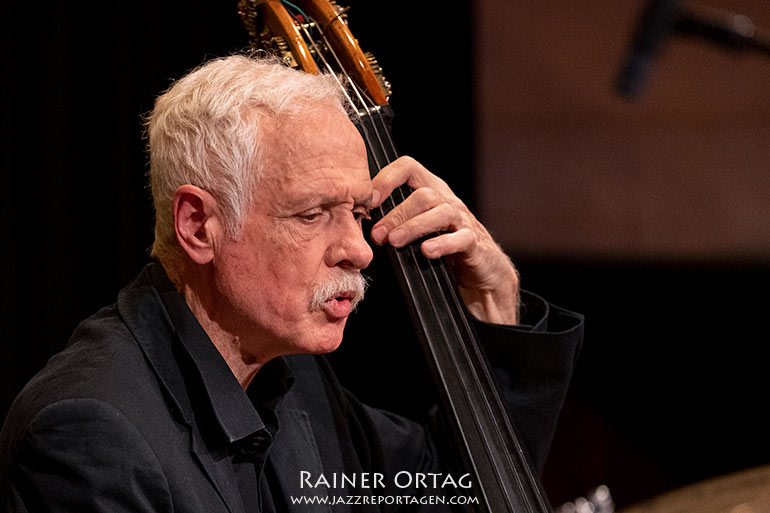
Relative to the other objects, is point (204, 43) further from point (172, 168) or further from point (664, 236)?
point (664, 236)

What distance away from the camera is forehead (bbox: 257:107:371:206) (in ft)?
3.32

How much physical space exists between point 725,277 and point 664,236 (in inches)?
8.7

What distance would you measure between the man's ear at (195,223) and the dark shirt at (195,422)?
69mm

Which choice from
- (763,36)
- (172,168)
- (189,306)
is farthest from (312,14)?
(763,36)

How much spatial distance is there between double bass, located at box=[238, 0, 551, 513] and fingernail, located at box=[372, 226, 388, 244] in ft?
0.07

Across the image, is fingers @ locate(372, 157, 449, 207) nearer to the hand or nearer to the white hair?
the hand

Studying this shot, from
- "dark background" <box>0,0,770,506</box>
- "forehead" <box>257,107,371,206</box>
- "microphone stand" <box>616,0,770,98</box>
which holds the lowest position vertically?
"dark background" <box>0,0,770,506</box>

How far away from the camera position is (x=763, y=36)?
106 cm

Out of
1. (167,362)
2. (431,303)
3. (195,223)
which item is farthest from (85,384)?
(431,303)

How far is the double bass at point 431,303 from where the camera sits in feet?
3.49

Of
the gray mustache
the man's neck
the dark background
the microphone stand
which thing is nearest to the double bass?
the gray mustache

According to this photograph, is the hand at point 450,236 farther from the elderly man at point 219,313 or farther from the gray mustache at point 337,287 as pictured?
the gray mustache at point 337,287

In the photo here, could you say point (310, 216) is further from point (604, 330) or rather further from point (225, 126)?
point (604, 330)

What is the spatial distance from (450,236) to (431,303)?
0.11 meters
